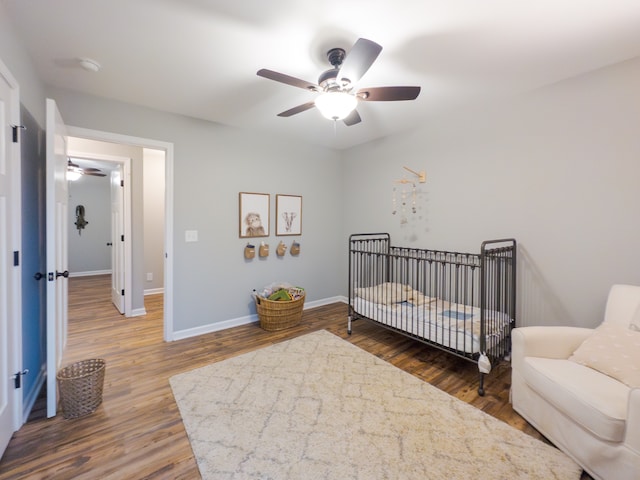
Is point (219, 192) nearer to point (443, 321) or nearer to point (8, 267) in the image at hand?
point (8, 267)

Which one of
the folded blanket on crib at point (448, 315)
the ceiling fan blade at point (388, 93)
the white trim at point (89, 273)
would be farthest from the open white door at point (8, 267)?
the white trim at point (89, 273)

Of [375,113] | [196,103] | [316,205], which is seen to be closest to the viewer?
[196,103]

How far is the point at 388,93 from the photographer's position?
6.10 feet

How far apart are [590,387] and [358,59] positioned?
2084mm

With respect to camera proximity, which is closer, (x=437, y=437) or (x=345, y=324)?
(x=437, y=437)

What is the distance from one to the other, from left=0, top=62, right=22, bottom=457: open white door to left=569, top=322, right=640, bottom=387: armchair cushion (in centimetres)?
319

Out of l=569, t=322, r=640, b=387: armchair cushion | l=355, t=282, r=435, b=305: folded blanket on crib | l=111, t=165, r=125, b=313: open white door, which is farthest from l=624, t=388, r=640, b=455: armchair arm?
l=111, t=165, r=125, b=313: open white door

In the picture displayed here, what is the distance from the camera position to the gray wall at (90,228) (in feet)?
21.7

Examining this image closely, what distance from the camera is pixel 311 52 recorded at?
6.38 feet

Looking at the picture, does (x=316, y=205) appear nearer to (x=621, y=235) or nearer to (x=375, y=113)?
(x=375, y=113)

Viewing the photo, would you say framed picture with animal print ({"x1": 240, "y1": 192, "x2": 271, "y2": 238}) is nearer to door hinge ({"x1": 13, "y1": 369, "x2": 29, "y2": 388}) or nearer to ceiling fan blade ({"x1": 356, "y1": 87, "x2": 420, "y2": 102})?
ceiling fan blade ({"x1": 356, "y1": 87, "x2": 420, "y2": 102})

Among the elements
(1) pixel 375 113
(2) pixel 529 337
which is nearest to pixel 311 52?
(1) pixel 375 113

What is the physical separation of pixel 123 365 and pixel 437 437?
8.44ft

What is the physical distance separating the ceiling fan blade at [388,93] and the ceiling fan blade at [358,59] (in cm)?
17
